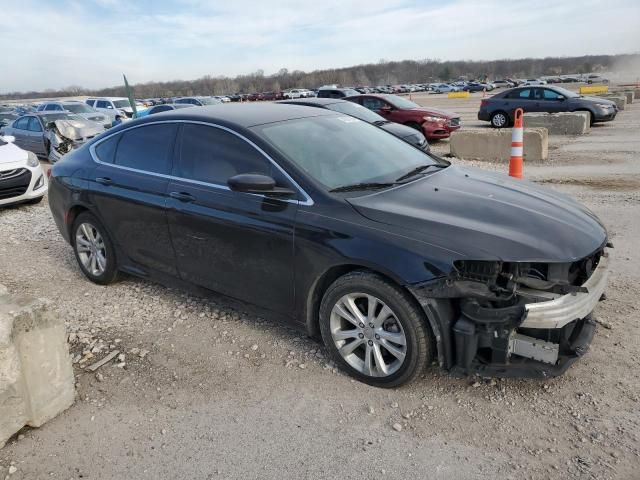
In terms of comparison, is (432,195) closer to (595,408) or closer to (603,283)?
(603,283)

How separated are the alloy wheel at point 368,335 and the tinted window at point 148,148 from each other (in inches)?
75.7

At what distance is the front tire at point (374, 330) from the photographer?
2939 mm

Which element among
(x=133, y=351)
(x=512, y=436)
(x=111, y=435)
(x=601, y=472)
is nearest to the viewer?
(x=601, y=472)

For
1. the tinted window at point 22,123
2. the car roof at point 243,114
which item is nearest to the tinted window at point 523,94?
the car roof at point 243,114

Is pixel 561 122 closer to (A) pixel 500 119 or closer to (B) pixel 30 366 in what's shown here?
(A) pixel 500 119

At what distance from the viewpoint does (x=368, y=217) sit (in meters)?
3.10

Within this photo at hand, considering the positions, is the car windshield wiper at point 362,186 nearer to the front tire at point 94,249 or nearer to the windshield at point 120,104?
the front tire at point 94,249

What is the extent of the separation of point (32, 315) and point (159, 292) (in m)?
1.96

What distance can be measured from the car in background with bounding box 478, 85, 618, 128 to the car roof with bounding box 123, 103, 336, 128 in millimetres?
15055

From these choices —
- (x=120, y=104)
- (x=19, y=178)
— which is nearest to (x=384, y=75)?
(x=120, y=104)

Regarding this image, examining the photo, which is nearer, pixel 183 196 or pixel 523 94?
pixel 183 196

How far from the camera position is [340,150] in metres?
3.83

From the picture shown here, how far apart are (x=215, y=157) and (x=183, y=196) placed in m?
0.40

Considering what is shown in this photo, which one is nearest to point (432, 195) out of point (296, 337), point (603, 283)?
point (603, 283)
